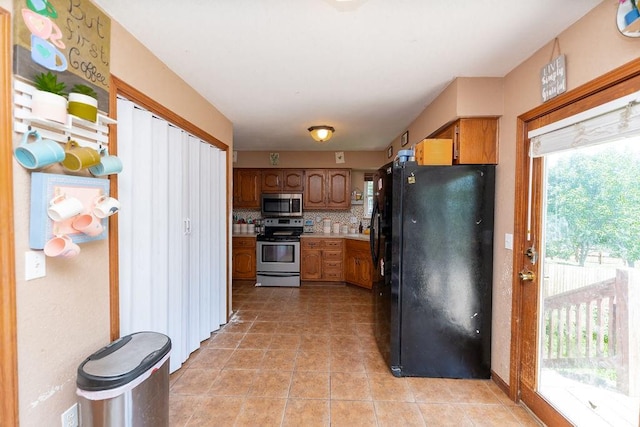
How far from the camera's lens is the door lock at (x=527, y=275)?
68.6 inches

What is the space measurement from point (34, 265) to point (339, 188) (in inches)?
166

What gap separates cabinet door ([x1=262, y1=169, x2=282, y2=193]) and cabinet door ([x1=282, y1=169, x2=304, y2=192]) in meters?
0.08

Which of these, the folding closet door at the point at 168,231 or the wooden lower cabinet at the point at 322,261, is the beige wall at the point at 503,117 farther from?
the wooden lower cabinet at the point at 322,261

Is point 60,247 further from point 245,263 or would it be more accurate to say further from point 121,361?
point 245,263

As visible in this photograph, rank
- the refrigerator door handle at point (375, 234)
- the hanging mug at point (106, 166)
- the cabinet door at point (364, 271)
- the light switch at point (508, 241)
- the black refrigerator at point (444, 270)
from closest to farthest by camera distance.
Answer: the hanging mug at point (106, 166) → the light switch at point (508, 241) → the black refrigerator at point (444, 270) → the refrigerator door handle at point (375, 234) → the cabinet door at point (364, 271)

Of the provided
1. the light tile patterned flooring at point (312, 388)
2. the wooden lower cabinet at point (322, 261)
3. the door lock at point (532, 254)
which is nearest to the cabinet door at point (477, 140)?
the door lock at point (532, 254)

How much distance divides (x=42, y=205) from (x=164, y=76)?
128 centimetres

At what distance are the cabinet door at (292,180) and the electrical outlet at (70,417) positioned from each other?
3.99 metres

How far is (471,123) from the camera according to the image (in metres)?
2.08

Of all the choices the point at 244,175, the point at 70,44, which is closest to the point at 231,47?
the point at 70,44

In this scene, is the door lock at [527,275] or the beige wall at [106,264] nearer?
the beige wall at [106,264]

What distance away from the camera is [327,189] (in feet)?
16.2

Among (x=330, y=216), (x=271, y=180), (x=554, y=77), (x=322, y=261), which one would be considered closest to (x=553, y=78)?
(x=554, y=77)

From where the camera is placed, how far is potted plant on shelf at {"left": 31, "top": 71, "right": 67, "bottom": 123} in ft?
3.37
